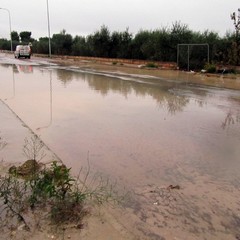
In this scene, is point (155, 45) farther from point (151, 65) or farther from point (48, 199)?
point (48, 199)

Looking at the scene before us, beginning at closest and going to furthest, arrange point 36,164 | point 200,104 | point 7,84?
point 36,164 < point 200,104 < point 7,84

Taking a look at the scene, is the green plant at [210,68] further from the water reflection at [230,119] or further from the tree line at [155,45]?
the water reflection at [230,119]

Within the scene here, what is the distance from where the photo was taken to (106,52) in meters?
42.1

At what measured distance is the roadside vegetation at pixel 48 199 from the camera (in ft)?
11.9

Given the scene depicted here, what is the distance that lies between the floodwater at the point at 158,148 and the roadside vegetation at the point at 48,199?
46cm

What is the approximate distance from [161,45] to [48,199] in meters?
28.0

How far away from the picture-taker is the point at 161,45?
30.5 meters

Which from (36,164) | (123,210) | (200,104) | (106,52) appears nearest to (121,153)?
(36,164)

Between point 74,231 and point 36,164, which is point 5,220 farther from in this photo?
point 36,164

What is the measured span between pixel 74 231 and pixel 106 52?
131ft

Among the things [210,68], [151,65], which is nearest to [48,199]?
[210,68]

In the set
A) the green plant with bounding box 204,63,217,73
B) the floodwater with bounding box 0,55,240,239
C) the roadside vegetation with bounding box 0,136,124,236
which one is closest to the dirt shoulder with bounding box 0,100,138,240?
the roadside vegetation with bounding box 0,136,124,236

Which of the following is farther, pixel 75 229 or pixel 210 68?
pixel 210 68

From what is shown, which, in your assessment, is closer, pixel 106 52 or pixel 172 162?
pixel 172 162
